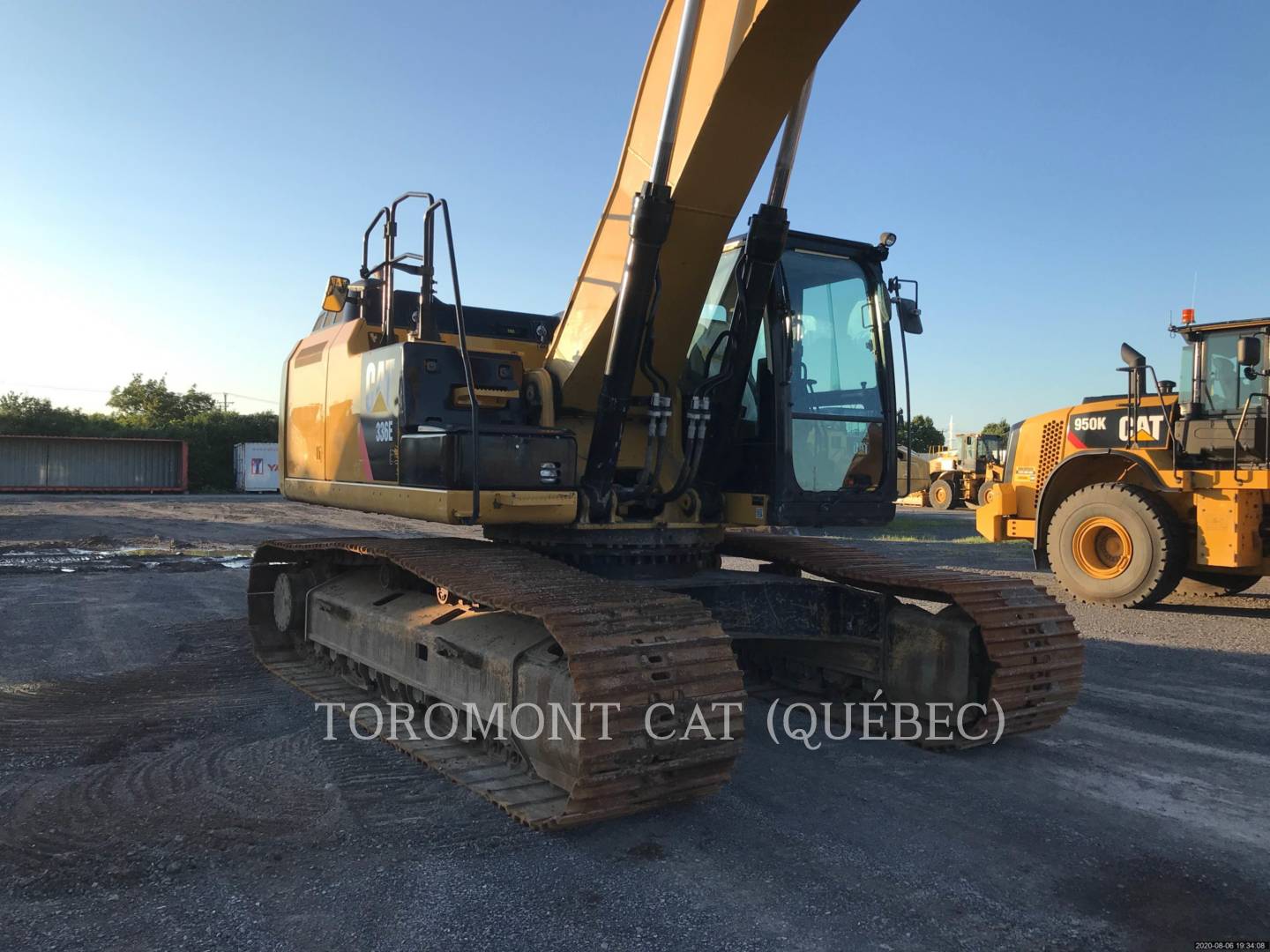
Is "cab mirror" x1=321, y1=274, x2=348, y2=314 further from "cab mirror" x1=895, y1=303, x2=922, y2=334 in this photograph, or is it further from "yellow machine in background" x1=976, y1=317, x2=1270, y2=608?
"yellow machine in background" x1=976, y1=317, x2=1270, y2=608

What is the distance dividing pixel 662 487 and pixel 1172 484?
716 cm

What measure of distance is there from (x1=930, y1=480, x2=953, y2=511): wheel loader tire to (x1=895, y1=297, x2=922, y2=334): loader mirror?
88.1 feet

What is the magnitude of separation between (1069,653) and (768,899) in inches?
104

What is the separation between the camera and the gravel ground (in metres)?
3.13

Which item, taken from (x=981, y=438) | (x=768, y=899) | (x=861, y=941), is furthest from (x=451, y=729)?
(x=981, y=438)

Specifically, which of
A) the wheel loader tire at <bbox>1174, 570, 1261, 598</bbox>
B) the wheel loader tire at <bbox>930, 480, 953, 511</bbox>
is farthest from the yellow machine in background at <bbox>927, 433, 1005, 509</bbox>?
the wheel loader tire at <bbox>1174, 570, 1261, 598</bbox>

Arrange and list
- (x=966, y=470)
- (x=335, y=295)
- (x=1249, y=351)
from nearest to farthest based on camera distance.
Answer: (x=335, y=295) → (x=1249, y=351) → (x=966, y=470)

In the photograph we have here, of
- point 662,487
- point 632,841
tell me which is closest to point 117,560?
point 662,487

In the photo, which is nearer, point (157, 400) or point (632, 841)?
point (632, 841)

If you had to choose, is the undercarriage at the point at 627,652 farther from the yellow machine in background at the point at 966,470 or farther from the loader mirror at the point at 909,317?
the yellow machine in background at the point at 966,470

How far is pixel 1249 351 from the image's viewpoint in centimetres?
889

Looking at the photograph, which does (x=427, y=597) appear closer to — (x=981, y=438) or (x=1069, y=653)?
(x=1069, y=653)

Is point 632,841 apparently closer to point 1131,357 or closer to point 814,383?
point 814,383

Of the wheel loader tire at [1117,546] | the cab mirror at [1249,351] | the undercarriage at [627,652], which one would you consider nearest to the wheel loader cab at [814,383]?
the undercarriage at [627,652]
